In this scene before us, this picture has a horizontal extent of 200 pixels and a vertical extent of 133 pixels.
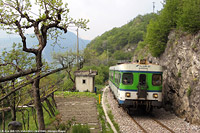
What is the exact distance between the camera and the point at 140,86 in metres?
11.0

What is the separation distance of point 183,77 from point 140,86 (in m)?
2.89

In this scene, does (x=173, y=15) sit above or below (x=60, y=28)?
above

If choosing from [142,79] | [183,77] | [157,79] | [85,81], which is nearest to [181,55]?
[183,77]

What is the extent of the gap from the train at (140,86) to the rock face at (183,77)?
1.53 meters

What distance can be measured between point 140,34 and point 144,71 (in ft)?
314

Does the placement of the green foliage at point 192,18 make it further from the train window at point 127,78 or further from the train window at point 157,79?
the train window at point 127,78

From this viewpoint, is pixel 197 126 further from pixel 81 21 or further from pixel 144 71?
pixel 81 21

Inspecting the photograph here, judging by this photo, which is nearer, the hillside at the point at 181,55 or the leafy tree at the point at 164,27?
the hillside at the point at 181,55

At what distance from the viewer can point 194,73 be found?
1044 centimetres

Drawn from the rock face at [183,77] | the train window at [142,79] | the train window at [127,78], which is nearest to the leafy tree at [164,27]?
the rock face at [183,77]

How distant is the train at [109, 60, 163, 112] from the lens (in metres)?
11.0

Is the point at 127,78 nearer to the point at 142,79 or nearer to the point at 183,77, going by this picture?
the point at 142,79

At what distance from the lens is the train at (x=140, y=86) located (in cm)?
1097

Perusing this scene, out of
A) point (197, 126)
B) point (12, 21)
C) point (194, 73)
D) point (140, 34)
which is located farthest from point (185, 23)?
point (140, 34)
